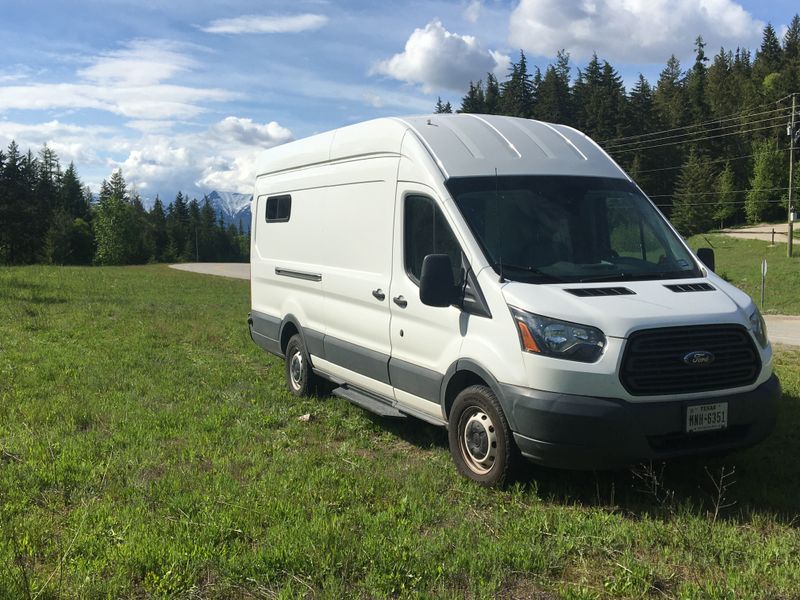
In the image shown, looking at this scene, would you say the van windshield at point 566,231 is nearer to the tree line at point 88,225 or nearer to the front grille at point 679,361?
the front grille at point 679,361

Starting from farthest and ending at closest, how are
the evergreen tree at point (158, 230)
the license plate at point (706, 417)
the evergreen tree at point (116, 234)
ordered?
the evergreen tree at point (158, 230) < the evergreen tree at point (116, 234) < the license plate at point (706, 417)

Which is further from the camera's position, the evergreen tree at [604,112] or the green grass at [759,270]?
the evergreen tree at [604,112]

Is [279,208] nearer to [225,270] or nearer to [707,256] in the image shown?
[707,256]

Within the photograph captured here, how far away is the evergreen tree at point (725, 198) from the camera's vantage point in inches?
3056

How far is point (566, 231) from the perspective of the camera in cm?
551

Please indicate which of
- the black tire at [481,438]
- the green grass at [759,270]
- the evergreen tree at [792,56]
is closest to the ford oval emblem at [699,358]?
the black tire at [481,438]

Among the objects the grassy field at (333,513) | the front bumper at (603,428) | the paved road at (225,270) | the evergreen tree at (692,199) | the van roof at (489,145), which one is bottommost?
the grassy field at (333,513)

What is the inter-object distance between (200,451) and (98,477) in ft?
2.88

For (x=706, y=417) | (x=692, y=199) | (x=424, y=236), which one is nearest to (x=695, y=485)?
(x=706, y=417)

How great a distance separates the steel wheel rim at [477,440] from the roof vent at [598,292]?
1.05 metres

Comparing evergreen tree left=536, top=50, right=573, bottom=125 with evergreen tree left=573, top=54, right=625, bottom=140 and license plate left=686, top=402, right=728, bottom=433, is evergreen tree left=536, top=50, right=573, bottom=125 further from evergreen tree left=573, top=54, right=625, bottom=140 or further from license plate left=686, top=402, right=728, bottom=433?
license plate left=686, top=402, right=728, bottom=433

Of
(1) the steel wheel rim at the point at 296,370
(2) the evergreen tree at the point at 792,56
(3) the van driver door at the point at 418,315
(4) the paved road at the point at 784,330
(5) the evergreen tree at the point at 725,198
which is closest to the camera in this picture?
(3) the van driver door at the point at 418,315

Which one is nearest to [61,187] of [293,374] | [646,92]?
[646,92]

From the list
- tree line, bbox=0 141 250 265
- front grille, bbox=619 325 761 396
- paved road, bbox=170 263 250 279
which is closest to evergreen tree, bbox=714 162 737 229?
paved road, bbox=170 263 250 279
